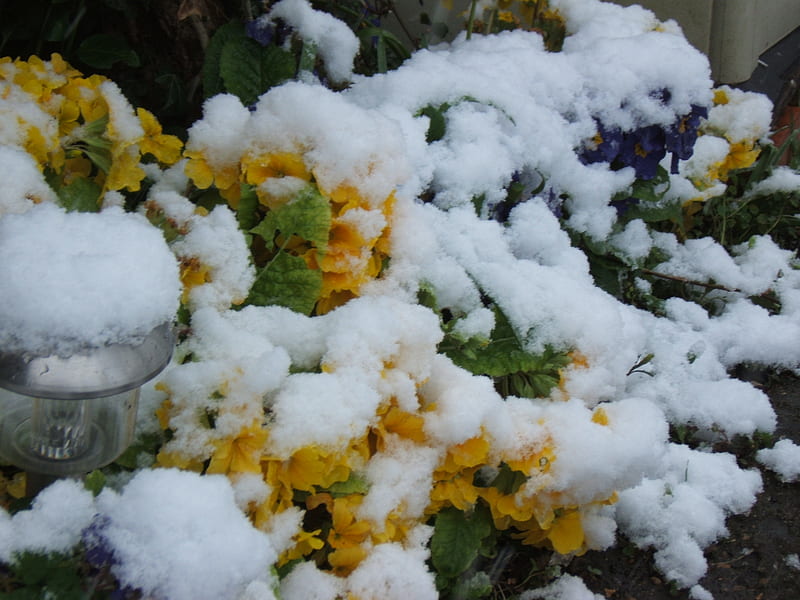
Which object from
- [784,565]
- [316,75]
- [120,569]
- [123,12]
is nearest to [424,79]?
[316,75]

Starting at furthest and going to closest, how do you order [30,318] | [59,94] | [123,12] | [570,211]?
[570,211] → [123,12] → [59,94] → [30,318]

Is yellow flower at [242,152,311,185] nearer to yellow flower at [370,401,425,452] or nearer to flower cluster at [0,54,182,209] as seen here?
flower cluster at [0,54,182,209]

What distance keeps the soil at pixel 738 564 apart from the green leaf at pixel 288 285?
60 cm

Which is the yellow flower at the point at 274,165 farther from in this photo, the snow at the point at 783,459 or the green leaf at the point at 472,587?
the snow at the point at 783,459

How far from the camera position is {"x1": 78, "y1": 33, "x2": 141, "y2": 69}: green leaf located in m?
1.68

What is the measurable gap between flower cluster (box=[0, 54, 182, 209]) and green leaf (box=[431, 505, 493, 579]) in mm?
686

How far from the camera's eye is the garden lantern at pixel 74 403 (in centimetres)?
79

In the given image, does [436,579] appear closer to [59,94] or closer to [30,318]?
[30,318]

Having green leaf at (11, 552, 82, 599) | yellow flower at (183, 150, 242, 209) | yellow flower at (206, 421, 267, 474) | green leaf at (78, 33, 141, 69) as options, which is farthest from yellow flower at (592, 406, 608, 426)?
green leaf at (78, 33, 141, 69)

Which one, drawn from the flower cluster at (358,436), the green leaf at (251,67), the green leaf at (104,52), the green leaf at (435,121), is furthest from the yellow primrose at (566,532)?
the green leaf at (104,52)

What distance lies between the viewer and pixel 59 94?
141 cm

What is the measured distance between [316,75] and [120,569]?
4.11ft

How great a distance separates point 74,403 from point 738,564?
1.07 metres

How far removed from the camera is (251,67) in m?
1.69
